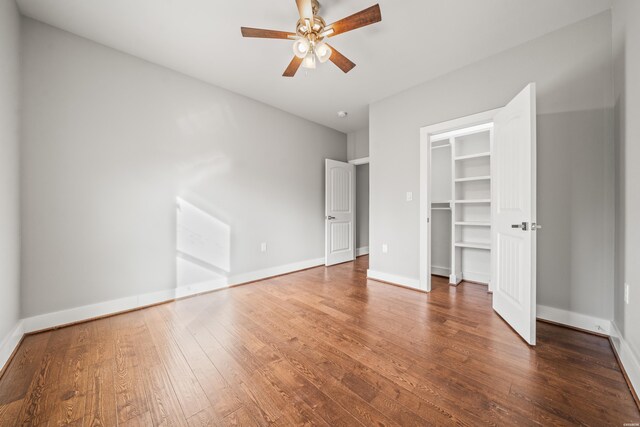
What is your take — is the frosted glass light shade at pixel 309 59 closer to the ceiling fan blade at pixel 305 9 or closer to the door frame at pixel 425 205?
the ceiling fan blade at pixel 305 9

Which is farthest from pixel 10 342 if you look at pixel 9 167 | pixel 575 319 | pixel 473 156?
pixel 473 156

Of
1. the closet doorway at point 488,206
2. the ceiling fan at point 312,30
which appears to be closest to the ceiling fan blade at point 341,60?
the ceiling fan at point 312,30

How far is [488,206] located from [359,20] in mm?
2978

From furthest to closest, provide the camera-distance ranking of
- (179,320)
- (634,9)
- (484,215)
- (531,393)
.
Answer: (484,215)
(179,320)
(634,9)
(531,393)

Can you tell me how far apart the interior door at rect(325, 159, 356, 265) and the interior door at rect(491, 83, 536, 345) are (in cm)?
261

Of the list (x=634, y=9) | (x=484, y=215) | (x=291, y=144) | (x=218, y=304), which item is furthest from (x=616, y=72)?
(x=218, y=304)

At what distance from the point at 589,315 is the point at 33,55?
5274 mm

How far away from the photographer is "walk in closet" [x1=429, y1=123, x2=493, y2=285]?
3354 millimetres

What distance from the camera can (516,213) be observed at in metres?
2.06

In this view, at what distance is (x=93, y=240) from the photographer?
92.1 inches

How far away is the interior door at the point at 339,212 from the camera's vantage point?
4.56 m

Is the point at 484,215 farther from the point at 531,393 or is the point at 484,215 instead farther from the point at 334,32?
the point at 334,32

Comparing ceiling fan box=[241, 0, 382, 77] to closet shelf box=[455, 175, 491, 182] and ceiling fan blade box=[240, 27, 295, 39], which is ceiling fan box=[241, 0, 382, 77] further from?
closet shelf box=[455, 175, 491, 182]

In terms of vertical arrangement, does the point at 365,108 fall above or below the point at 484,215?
above
